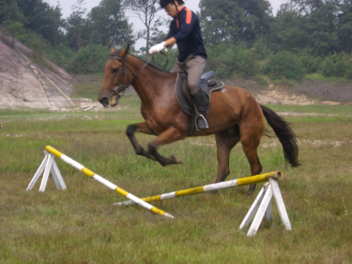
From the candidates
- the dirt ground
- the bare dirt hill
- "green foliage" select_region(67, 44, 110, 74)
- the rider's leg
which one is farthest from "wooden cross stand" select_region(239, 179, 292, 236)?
"green foliage" select_region(67, 44, 110, 74)

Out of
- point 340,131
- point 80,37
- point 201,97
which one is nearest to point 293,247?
point 201,97

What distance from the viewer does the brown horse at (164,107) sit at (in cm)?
601

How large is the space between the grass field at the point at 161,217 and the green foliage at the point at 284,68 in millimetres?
38844

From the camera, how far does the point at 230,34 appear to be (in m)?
58.6

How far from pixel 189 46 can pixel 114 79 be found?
1410 mm

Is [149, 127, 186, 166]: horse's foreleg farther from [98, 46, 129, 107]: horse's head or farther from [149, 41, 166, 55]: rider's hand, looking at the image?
[149, 41, 166, 55]: rider's hand

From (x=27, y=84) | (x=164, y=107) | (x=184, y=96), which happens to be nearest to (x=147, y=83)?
(x=164, y=107)

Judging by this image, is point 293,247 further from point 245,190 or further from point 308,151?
point 308,151

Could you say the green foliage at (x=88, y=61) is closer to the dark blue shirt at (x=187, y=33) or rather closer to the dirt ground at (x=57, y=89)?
the dirt ground at (x=57, y=89)

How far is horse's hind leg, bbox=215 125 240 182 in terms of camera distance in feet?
24.0

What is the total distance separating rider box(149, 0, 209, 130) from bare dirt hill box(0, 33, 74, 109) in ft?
94.8

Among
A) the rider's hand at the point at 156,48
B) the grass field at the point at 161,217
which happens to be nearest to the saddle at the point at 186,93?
the rider's hand at the point at 156,48

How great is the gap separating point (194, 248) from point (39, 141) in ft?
30.8

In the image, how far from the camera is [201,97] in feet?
20.4
